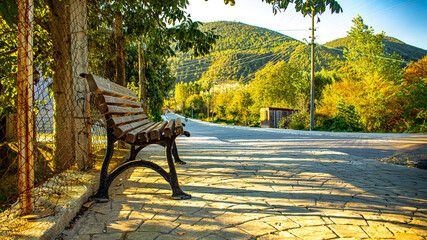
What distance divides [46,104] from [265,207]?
347 centimetres

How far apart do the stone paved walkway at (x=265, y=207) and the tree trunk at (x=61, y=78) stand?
1.10 meters

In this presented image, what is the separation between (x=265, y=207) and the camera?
2.46 metres

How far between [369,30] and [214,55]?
94.7 metres

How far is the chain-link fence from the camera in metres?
1.83

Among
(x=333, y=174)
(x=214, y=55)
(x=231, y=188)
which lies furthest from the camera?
(x=214, y=55)

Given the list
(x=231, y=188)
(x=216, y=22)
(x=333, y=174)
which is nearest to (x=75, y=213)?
(x=231, y=188)

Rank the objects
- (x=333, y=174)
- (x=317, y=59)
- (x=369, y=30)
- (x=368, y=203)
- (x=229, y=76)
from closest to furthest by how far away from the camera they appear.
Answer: (x=368, y=203)
(x=333, y=174)
(x=369, y=30)
(x=317, y=59)
(x=229, y=76)

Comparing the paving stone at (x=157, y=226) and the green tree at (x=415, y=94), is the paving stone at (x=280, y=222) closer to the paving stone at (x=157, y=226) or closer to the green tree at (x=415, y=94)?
the paving stone at (x=157, y=226)

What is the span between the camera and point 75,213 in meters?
2.22

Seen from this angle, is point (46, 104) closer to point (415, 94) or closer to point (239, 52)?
point (415, 94)

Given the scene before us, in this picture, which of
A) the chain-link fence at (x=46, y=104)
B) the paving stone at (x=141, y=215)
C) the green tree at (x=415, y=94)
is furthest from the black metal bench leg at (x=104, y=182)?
the green tree at (x=415, y=94)

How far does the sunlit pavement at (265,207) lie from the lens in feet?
6.40

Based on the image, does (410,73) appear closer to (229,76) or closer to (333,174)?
(333,174)

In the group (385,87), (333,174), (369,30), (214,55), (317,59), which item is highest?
(214,55)
